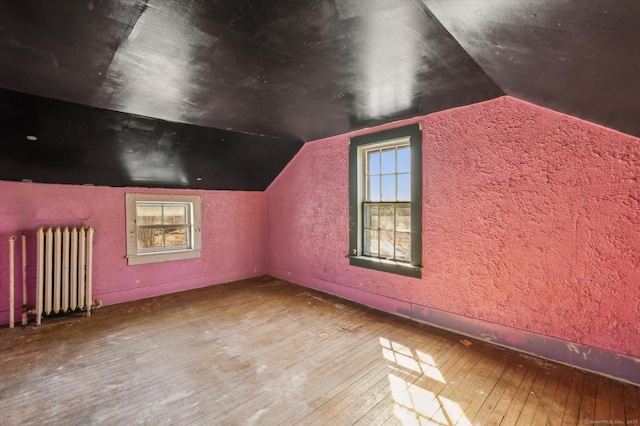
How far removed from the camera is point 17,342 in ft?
9.32

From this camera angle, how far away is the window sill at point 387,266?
3.30m

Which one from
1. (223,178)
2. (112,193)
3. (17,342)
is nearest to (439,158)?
(223,178)

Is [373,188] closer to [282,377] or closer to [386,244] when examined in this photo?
[386,244]

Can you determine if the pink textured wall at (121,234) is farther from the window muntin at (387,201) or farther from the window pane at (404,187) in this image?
the window pane at (404,187)

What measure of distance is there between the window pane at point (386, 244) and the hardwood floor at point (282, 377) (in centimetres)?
79

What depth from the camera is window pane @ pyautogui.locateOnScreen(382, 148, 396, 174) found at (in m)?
3.63

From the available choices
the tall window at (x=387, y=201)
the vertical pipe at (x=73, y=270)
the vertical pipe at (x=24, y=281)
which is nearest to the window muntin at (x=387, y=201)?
the tall window at (x=387, y=201)

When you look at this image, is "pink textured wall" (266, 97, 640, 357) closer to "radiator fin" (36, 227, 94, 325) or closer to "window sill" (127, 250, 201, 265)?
"window sill" (127, 250, 201, 265)

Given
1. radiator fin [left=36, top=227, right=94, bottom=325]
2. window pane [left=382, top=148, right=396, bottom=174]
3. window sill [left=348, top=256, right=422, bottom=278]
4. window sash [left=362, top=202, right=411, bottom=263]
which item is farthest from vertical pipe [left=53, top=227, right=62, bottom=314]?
window pane [left=382, top=148, right=396, bottom=174]

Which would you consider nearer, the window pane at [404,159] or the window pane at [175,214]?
the window pane at [404,159]

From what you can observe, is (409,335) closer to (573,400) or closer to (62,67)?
(573,400)

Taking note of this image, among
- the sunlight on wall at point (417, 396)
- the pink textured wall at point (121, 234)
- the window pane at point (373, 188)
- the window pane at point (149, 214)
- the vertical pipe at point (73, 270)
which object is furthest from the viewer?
the window pane at point (149, 214)

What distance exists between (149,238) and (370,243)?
11.1ft

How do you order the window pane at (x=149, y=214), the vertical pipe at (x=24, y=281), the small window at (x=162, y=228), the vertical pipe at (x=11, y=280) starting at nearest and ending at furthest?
1. the vertical pipe at (x=11, y=280)
2. the vertical pipe at (x=24, y=281)
3. the small window at (x=162, y=228)
4. the window pane at (x=149, y=214)
